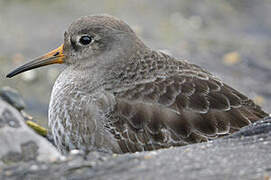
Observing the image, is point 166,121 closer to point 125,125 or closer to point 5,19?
→ point 125,125

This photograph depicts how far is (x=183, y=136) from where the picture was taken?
572 cm

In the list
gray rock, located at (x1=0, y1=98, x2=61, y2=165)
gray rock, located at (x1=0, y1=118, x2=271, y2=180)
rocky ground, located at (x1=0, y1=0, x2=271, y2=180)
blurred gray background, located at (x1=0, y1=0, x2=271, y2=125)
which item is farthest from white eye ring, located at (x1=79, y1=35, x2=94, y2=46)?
blurred gray background, located at (x1=0, y1=0, x2=271, y2=125)

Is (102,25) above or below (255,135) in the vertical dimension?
above

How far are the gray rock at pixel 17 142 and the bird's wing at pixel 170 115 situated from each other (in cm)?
85

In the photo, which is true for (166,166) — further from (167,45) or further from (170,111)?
(167,45)

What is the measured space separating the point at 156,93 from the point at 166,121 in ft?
1.16

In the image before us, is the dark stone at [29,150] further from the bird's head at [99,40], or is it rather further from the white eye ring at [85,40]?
the white eye ring at [85,40]

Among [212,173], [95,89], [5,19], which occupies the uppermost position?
[5,19]

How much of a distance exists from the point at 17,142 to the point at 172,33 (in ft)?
27.1

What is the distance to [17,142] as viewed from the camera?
533cm

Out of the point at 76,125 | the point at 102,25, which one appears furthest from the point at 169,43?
the point at 76,125

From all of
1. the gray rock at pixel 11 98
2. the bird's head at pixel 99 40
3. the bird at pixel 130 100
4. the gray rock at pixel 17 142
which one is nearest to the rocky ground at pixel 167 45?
the gray rock at pixel 17 142

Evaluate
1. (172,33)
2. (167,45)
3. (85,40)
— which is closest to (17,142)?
(85,40)

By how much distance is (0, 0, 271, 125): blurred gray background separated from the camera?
1107 cm
